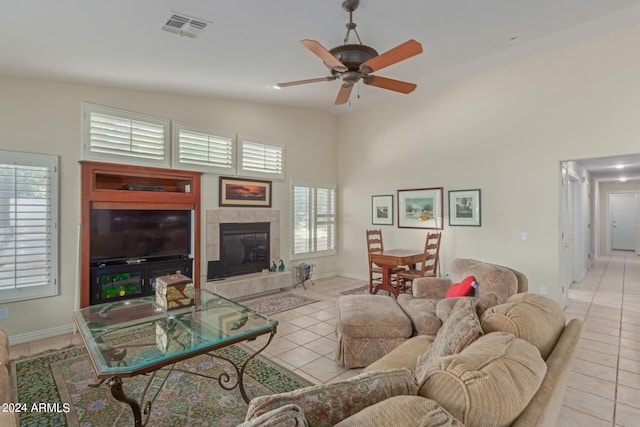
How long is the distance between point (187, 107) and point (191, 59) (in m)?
1.44

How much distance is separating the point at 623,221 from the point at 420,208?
32.2 feet

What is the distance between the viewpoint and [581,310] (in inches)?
181

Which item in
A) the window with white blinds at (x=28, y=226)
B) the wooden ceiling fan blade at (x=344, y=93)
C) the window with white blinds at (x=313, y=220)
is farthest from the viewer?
the window with white blinds at (x=313, y=220)

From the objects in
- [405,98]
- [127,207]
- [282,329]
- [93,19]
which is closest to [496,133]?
[405,98]

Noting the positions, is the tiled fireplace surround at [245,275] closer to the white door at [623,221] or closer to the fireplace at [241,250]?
the fireplace at [241,250]

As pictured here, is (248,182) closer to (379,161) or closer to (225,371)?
(379,161)

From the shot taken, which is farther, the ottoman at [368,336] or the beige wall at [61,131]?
the beige wall at [61,131]

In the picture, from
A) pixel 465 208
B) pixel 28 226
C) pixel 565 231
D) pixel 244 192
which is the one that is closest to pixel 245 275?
pixel 244 192

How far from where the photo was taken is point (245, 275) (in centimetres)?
548

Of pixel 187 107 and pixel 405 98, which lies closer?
pixel 187 107

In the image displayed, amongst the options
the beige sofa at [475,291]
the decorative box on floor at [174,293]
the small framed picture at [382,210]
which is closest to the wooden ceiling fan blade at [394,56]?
the beige sofa at [475,291]

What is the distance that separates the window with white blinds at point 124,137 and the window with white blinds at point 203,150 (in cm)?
17

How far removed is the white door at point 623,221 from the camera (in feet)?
Result: 34.2

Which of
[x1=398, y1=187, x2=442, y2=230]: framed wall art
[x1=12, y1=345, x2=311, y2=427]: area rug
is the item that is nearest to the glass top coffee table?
[x1=12, y1=345, x2=311, y2=427]: area rug
